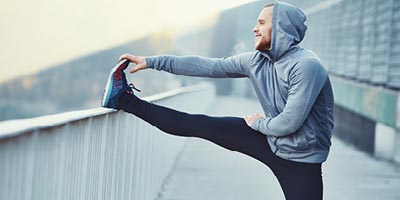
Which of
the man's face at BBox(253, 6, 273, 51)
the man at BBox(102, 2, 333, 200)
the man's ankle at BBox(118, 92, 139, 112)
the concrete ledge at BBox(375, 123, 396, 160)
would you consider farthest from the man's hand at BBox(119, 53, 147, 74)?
the concrete ledge at BBox(375, 123, 396, 160)

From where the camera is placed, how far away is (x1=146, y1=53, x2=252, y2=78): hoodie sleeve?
16.5 ft

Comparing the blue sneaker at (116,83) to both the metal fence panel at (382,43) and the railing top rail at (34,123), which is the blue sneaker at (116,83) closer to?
the railing top rail at (34,123)

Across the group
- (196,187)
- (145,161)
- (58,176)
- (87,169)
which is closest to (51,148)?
(58,176)

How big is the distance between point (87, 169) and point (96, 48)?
65.8 meters

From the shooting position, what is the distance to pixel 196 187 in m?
9.84

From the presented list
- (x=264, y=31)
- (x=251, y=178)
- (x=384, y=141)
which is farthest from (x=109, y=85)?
(x=384, y=141)

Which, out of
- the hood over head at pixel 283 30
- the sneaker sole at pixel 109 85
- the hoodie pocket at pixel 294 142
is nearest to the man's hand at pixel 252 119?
the hoodie pocket at pixel 294 142

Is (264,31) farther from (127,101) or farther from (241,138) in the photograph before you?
(127,101)

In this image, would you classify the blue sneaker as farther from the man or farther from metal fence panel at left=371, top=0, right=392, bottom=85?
metal fence panel at left=371, top=0, right=392, bottom=85

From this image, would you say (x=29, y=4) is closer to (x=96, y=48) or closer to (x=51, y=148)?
(x=96, y=48)

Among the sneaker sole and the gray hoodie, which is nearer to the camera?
the gray hoodie

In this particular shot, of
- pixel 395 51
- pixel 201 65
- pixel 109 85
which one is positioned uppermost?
pixel 201 65

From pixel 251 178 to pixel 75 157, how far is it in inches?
271

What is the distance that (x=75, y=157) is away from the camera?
4176mm
